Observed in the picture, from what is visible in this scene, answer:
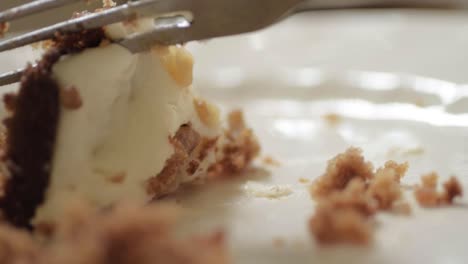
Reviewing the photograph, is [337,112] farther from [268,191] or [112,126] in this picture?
[112,126]

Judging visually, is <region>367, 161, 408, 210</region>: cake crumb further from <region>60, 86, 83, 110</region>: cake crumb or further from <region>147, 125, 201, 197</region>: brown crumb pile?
<region>60, 86, 83, 110</region>: cake crumb

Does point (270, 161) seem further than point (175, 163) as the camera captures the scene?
Yes

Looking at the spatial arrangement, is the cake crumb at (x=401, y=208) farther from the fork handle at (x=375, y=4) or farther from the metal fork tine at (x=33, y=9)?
the fork handle at (x=375, y=4)

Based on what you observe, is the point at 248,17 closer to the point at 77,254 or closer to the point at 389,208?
the point at 389,208

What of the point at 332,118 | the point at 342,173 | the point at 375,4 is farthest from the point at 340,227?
the point at 375,4

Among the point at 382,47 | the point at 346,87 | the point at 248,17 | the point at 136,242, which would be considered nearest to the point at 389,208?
the point at 248,17

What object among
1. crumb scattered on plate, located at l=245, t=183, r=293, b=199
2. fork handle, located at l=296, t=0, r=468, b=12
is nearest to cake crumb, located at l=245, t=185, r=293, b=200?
crumb scattered on plate, located at l=245, t=183, r=293, b=199

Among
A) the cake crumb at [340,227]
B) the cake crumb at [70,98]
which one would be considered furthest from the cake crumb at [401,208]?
the cake crumb at [70,98]
